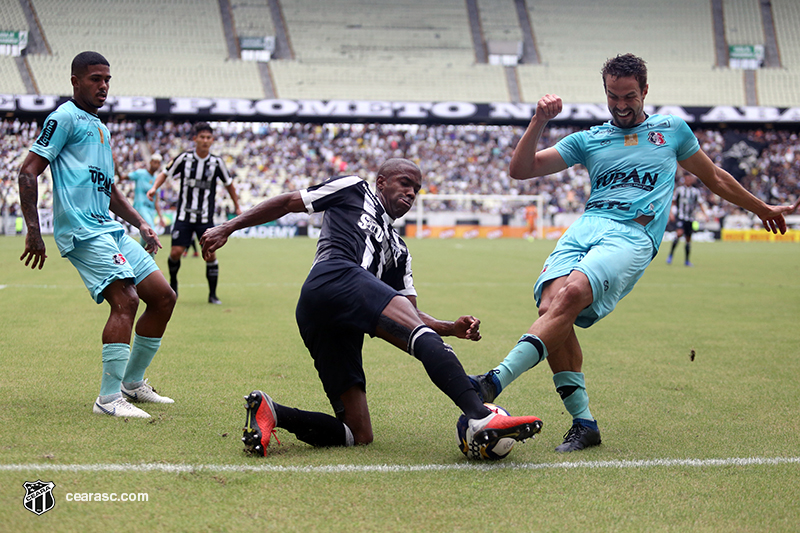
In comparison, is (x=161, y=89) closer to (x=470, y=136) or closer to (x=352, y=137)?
(x=352, y=137)

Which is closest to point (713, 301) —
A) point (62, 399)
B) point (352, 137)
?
point (62, 399)

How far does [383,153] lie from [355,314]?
37687 millimetres

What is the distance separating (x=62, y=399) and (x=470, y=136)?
39.4 meters

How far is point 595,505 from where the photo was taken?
297 cm

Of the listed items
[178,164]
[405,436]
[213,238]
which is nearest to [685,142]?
[405,436]

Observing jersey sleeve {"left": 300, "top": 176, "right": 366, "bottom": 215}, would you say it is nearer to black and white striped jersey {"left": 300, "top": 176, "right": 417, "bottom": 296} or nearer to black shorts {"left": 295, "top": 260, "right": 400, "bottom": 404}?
black and white striped jersey {"left": 300, "top": 176, "right": 417, "bottom": 296}

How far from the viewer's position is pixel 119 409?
4.31 meters

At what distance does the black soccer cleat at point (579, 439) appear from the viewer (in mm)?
3799

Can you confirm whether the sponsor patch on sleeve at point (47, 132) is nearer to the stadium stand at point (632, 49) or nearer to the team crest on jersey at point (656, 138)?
the team crest on jersey at point (656, 138)

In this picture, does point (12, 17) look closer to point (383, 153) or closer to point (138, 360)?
point (383, 153)

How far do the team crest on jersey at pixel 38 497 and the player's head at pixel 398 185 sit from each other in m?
2.09

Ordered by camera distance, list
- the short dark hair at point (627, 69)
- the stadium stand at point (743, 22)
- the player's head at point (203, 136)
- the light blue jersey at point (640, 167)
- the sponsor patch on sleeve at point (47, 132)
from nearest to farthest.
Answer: the short dark hair at point (627, 69)
the light blue jersey at point (640, 167)
the sponsor patch on sleeve at point (47, 132)
the player's head at point (203, 136)
the stadium stand at point (743, 22)

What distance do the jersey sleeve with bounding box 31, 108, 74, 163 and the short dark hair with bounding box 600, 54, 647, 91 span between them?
129 inches

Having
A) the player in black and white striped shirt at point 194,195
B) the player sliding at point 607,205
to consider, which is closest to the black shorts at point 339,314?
the player sliding at point 607,205
